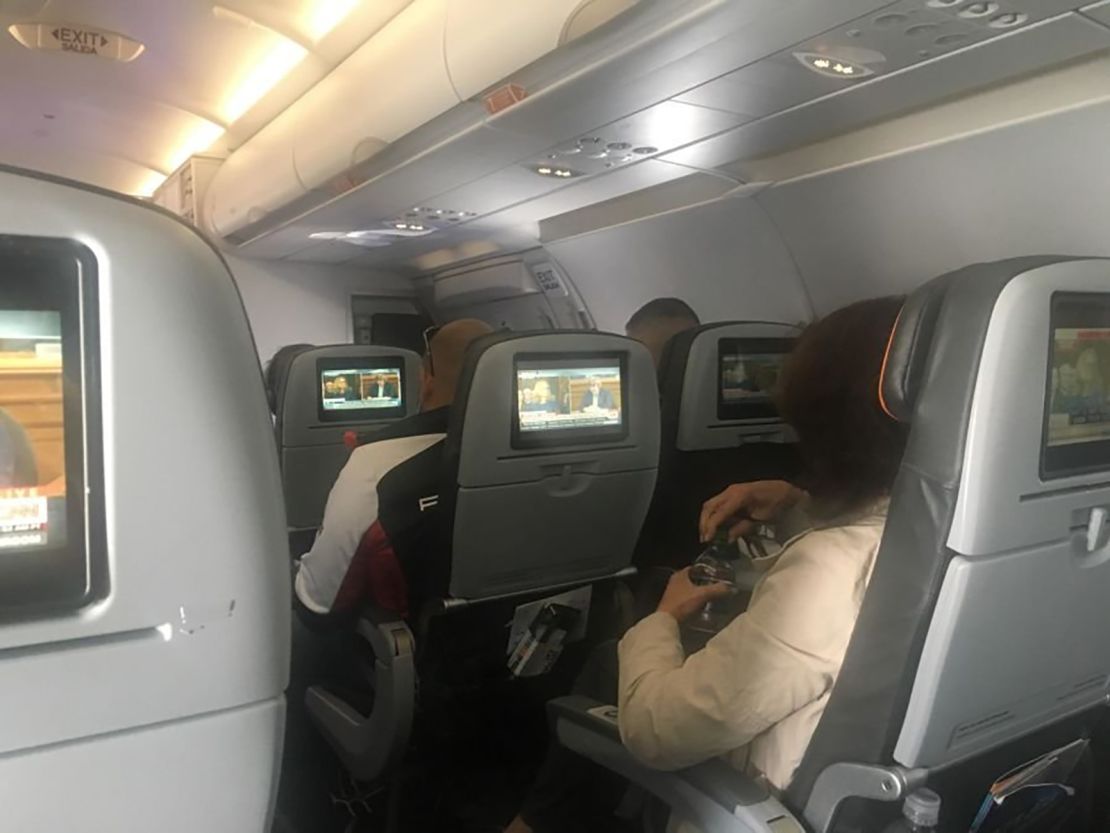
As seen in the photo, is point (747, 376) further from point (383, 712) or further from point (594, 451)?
point (383, 712)

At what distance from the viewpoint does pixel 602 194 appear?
15.7ft

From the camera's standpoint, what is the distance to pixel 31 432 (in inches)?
32.9

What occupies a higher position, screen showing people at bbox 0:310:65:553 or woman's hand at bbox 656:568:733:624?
screen showing people at bbox 0:310:65:553

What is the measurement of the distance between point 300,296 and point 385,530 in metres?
6.78

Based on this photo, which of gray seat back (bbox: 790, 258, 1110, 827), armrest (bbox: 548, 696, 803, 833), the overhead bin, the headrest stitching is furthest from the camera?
the overhead bin

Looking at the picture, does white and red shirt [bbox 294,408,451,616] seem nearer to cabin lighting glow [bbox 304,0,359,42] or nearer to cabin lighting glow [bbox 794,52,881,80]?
cabin lighting glow [bbox 794,52,881,80]

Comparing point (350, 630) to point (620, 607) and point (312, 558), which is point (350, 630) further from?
point (620, 607)

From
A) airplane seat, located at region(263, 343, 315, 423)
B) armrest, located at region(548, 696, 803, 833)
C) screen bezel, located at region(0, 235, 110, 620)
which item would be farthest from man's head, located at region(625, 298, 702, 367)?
screen bezel, located at region(0, 235, 110, 620)

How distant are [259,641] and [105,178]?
835 cm

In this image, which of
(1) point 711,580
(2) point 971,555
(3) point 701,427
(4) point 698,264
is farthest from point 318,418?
(2) point 971,555

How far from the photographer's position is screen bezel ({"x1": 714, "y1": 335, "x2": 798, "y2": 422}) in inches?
124

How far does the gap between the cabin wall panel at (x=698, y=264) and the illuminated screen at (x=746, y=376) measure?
3.88 ft

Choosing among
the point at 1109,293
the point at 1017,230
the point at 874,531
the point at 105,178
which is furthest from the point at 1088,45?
the point at 105,178

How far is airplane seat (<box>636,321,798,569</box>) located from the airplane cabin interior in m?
0.02
